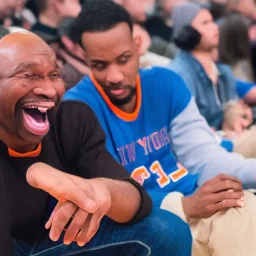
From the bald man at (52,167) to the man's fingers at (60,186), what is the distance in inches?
1.8

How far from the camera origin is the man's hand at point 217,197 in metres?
1.48

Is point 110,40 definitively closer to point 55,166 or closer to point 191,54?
point 55,166

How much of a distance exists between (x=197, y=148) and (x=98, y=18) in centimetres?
51

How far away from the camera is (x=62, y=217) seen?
1022mm

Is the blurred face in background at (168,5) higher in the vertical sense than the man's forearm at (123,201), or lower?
lower

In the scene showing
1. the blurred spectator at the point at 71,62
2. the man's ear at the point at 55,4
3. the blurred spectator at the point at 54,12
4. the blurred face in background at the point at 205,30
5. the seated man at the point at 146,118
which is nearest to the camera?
the seated man at the point at 146,118

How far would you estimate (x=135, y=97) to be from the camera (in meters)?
1.80

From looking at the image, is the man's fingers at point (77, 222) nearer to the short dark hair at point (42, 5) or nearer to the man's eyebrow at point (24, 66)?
the man's eyebrow at point (24, 66)

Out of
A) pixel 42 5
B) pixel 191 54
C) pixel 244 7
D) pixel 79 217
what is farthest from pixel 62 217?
pixel 244 7

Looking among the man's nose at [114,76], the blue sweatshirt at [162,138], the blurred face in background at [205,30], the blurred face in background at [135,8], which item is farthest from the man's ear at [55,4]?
the man's nose at [114,76]

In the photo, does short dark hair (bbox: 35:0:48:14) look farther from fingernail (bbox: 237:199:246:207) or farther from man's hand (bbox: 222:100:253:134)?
fingernail (bbox: 237:199:246:207)

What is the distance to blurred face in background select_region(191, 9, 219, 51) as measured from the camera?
2.70 metres

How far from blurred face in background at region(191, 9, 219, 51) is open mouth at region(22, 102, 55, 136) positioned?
1.56 metres

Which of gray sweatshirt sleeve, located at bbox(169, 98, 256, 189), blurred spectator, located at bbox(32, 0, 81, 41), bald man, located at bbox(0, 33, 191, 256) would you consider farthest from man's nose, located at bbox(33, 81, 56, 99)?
blurred spectator, located at bbox(32, 0, 81, 41)
